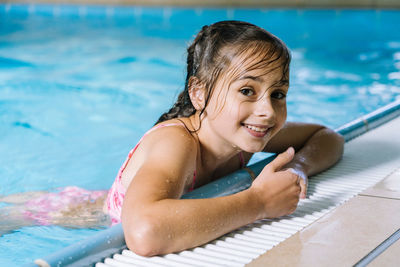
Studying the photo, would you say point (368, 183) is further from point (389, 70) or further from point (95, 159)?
point (389, 70)

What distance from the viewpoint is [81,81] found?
693 centimetres

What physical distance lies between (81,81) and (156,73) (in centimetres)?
104

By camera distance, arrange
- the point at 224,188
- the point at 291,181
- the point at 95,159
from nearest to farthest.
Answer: the point at 291,181 < the point at 224,188 < the point at 95,159

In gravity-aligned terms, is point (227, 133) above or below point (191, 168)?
above

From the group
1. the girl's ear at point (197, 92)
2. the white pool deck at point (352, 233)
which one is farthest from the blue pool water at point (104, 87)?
the white pool deck at point (352, 233)

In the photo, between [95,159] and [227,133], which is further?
[95,159]

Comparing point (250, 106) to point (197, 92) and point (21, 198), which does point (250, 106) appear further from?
point (21, 198)

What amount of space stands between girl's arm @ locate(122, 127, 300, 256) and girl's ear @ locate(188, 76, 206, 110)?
0.55ft

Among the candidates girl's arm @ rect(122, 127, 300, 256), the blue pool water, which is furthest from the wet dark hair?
the blue pool water

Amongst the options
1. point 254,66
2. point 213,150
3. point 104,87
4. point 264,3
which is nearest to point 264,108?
point 254,66

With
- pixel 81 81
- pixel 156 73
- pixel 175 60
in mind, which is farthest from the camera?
pixel 175 60

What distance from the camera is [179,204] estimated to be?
1579 millimetres

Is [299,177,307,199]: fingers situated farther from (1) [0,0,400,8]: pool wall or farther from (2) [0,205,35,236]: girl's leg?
(1) [0,0,400,8]: pool wall

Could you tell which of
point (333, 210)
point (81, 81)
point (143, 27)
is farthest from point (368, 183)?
point (143, 27)
